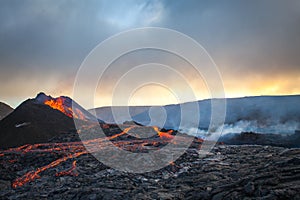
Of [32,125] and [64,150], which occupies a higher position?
[32,125]

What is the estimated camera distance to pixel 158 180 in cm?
1477

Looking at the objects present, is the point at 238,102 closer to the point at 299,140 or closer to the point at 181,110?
the point at 181,110

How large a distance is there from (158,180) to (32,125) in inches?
904

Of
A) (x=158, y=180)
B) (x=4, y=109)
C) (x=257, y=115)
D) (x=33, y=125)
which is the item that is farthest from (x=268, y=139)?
(x=4, y=109)

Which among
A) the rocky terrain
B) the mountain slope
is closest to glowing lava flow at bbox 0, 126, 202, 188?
the rocky terrain

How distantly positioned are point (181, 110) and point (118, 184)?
182 ft

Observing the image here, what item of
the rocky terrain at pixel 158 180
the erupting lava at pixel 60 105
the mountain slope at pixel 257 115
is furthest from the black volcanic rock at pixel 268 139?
the erupting lava at pixel 60 105

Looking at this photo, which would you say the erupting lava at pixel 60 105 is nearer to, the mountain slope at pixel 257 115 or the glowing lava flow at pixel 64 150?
the glowing lava flow at pixel 64 150

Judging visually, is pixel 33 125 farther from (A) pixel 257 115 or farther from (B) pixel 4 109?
(B) pixel 4 109

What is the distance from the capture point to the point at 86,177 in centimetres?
1571

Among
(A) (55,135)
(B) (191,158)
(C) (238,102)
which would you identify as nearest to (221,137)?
(C) (238,102)

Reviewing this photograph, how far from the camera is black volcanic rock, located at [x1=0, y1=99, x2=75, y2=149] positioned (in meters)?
29.1

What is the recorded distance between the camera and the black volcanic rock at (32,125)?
29062 mm

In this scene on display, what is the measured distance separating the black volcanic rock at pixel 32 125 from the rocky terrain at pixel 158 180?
25.1 feet
